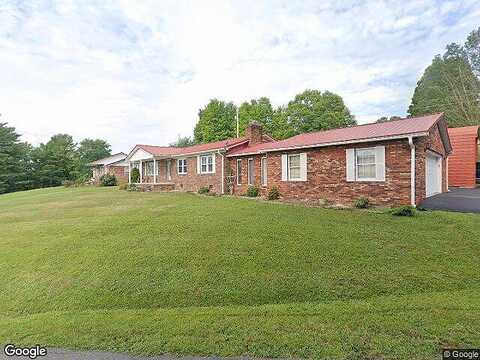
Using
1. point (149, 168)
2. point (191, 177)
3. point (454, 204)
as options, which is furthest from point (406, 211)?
point (149, 168)

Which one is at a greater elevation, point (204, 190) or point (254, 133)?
point (254, 133)

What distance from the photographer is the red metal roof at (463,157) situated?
18.1 metres

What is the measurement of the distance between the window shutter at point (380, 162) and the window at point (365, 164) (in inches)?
5.2

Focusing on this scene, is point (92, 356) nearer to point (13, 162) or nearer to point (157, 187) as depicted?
point (157, 187)

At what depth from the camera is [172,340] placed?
3.36m

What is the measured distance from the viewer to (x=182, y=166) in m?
23.3

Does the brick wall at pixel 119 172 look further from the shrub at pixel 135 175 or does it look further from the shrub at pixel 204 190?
the shrub at pixel 204 190

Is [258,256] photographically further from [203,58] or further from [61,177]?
[61,177]

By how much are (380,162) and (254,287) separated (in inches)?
334

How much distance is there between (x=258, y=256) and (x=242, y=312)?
219 cm

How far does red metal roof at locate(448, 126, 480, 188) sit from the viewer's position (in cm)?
1806

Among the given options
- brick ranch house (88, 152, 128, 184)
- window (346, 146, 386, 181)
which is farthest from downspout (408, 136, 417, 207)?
brick ranch house (88, 152, 128, 184)

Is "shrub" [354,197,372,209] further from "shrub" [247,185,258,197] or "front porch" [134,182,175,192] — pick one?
"front porch" [134,182,175,192]

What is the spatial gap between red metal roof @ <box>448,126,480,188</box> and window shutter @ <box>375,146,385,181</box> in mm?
12122
